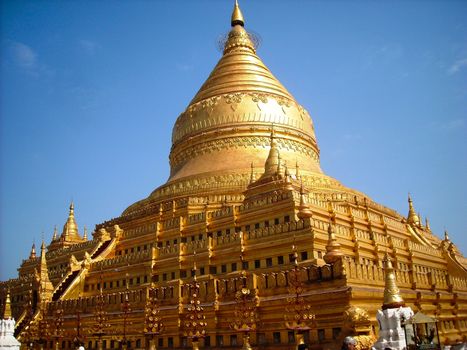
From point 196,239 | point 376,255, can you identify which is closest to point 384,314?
point 376,255

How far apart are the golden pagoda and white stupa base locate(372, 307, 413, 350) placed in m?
0.60

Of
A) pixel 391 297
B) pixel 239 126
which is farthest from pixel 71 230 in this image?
pixel 391 297

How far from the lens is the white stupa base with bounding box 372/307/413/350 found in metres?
15.4

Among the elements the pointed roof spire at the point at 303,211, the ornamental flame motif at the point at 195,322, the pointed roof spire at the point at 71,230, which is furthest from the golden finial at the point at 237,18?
the ornamental flame motif at the point at 195,322

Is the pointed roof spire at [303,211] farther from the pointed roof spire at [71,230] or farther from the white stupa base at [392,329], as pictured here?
the pointed roof spire at [71,230]

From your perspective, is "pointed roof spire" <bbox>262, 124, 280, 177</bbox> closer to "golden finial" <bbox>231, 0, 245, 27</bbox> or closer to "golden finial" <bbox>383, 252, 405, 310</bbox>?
"golden finial" <bbox>383, 252, 405, 310</bbox>

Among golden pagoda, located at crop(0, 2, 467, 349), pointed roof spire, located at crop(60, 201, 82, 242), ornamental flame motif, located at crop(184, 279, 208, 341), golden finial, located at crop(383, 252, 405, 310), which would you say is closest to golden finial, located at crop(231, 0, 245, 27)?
golden pagoda, located at crop(0, 2, 467, 349)

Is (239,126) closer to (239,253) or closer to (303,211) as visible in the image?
(239,253)

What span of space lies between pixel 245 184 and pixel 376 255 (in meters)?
10.5

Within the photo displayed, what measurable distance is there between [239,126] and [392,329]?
92.9 feet

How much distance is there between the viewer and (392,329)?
1552 cm

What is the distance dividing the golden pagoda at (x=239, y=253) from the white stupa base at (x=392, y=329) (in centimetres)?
60

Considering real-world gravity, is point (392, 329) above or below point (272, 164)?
below

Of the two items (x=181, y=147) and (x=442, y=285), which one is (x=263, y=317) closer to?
(x=442, y=285)
